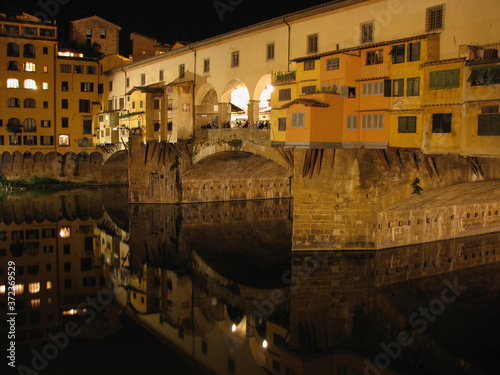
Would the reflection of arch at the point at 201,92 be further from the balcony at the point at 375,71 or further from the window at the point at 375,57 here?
the window at the point at 375,57

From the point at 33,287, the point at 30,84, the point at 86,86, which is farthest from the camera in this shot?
the point at 86,86

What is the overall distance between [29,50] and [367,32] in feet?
117

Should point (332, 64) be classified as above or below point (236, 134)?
above

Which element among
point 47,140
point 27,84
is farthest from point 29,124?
point 27,84

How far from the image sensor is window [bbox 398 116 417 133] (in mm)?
17297

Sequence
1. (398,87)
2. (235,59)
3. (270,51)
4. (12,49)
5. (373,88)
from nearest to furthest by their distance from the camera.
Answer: (398,87), (373,88), (270,51), (235,59), (12,49)

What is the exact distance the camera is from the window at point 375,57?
17.9m

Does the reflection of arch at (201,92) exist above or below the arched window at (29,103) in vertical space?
below

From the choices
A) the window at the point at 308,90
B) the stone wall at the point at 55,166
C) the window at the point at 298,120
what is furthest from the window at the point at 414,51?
the stone wall at the point at 55,166

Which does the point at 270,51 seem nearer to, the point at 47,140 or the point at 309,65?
the point at 309,65

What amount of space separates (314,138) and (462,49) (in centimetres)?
619

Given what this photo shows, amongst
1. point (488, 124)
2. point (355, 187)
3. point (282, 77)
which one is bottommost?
point (355, 187)

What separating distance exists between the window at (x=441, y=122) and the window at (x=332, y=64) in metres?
4.40

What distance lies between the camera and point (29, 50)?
143 ft
